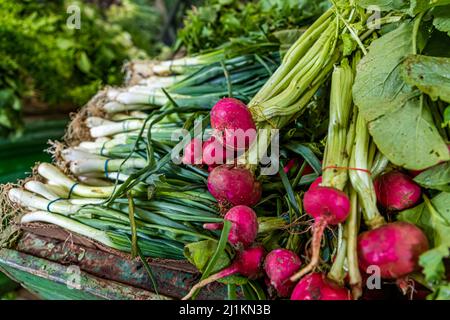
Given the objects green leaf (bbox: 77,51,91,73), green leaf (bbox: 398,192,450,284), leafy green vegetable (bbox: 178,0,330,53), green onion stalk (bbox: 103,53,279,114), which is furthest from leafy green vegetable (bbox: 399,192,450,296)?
green leaf (bbox: 77,51,91,73)

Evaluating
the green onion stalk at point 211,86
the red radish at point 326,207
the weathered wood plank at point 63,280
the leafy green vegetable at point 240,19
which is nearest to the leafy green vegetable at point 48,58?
the leafy green vegetable at point 240,19

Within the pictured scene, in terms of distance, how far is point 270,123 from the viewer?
1067 millimetres

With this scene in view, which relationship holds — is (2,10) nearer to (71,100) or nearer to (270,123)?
(71,100)

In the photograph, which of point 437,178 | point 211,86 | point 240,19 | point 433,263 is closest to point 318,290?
point 433,263

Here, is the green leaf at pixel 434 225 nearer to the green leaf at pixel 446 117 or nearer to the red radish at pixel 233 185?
the green leaf at pixel 446 117

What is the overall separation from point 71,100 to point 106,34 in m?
0.54

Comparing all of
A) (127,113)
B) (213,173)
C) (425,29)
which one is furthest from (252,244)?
(127,113)

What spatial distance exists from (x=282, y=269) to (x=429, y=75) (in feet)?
1.64

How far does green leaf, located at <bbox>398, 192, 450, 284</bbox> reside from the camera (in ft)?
2.42

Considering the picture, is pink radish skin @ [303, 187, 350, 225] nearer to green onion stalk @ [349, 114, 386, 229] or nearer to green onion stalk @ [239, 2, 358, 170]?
green onion stalk @ [349, 114, 386, 229]

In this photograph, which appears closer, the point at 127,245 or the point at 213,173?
the point at 213,173

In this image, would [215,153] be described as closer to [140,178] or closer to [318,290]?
[140,178]

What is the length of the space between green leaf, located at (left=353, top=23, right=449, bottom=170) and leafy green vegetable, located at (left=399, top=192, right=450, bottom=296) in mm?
108

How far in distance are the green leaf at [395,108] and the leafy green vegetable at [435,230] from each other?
0.11m
